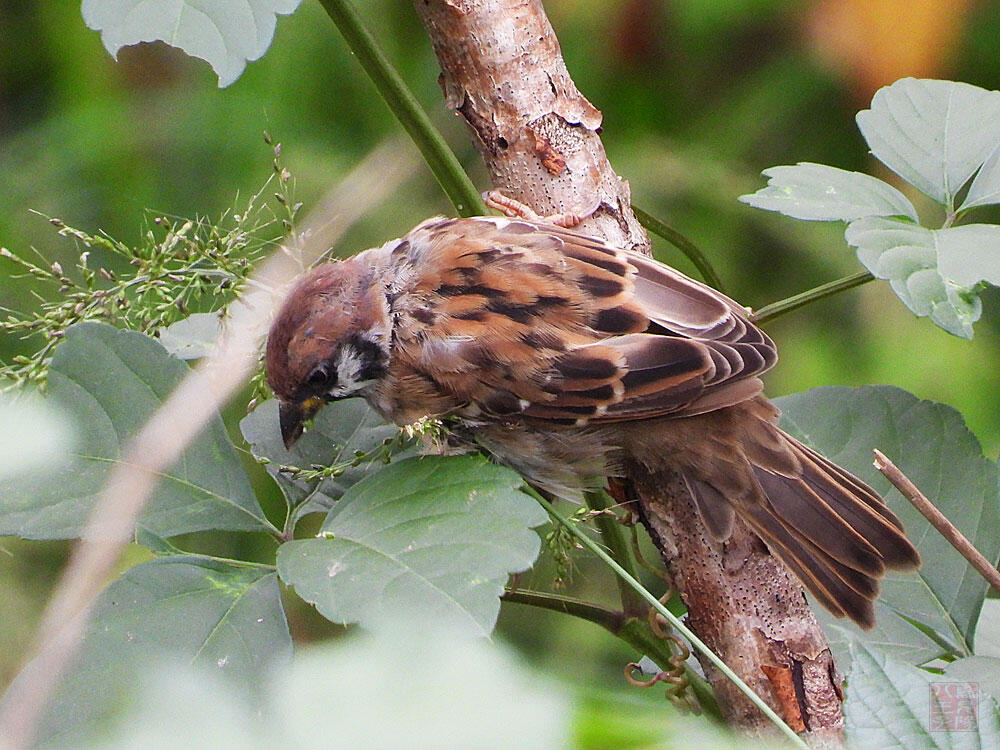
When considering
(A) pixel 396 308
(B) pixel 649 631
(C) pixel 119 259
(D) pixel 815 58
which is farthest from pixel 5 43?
(B) pixel 649 631

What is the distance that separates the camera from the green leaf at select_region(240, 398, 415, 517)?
1.40 metres

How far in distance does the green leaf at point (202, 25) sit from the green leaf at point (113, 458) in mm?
330

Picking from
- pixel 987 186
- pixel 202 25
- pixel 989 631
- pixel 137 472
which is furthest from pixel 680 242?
pixel 137 472

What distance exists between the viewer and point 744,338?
186 cm

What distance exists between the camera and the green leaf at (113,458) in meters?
1.12

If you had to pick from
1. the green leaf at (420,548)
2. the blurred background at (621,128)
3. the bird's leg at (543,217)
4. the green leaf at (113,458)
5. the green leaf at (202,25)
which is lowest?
the blurred background at (621,128)

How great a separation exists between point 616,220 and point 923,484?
0.63 metres

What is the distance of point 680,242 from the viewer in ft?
5.69

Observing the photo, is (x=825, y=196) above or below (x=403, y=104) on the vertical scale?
below

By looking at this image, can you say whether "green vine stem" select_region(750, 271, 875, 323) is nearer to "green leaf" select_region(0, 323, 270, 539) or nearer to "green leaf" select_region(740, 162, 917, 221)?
"green leaf" select_region(740, 162, 917, 221)

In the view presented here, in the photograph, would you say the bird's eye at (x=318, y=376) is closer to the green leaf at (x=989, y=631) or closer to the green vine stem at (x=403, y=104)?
the green vine stem at (x=403, y=104)

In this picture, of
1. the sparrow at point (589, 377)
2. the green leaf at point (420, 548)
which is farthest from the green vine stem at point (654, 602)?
the sparrow at point (589, 377)

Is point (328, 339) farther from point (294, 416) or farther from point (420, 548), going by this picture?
point (420, 548)

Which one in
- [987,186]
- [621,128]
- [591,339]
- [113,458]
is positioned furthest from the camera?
[621,128]
